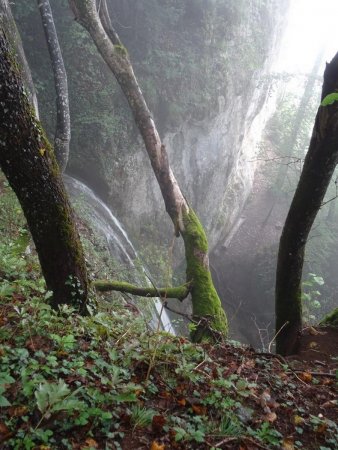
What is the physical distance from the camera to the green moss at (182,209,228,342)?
233 inches

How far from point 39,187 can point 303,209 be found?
2816 millimetres

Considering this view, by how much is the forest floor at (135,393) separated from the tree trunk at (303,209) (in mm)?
1230

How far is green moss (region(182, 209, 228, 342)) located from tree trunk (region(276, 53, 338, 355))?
3.92ft

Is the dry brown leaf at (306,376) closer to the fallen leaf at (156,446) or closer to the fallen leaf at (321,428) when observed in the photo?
the fallen leaf at (321,428)

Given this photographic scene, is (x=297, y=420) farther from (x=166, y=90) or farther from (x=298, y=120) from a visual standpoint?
(x=298, y=120)

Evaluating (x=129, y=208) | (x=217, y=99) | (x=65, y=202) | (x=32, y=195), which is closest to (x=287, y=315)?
(x=65, y=202)

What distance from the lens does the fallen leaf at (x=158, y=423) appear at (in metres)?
2.22

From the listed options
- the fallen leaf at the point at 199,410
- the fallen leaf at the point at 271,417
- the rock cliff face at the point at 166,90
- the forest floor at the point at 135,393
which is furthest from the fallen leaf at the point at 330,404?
the rock cliff face at the point at 166,90

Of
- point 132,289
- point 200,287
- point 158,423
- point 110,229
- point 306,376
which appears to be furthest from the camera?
point 110,229

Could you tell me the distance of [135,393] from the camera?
2.42 m

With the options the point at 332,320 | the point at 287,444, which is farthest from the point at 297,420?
the point at 332,320

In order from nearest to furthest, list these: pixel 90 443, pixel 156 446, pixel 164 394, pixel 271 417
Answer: pixel 90 443 → pixel 156 446 → pixel 164 394 → pixel 271 417

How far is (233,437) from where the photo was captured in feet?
7.55

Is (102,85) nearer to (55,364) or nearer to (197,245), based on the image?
(197,245)
